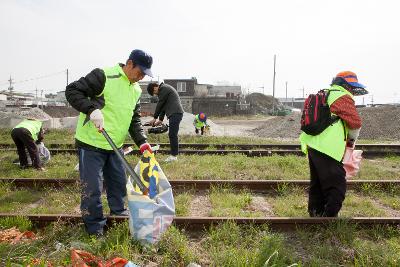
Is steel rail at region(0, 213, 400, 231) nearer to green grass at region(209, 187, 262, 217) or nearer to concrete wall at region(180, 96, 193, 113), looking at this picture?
green grass at region(209, 187, 262, 217)

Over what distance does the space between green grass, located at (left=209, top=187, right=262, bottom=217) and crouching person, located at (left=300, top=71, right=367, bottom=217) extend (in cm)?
99

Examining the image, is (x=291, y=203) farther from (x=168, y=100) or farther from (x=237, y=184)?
(x=168, y=100)

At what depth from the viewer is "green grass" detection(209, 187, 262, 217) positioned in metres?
4.49

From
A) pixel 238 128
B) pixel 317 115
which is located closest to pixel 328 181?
pixel 317 115

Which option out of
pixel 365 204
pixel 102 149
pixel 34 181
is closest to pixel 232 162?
pixel 365 204

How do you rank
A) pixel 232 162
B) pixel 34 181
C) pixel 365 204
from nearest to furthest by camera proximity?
pixel 365 204
pixel 34 181
pixel 232 162

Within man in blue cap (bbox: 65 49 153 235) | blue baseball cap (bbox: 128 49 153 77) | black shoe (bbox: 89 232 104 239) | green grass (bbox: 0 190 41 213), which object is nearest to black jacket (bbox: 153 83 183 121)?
green grass (bbox: 0 190 41 213)

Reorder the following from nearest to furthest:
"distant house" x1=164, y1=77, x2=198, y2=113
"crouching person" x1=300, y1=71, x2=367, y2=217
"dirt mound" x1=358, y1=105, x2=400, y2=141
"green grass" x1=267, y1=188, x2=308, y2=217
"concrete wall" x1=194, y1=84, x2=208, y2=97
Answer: "crouching person" x1=300, y1=71, x2=367, y2=217, "green grass" x1=267, y1=188, x2=308, y2=217, "dirt mound" x1=358, y1=105, x2=400, y2=141, "distant house" x1=164, y1=77, x2=198, y2=113, "concrete wall" x1=194, y1=84, x2=208, y2=97

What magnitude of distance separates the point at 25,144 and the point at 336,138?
587 centimetres

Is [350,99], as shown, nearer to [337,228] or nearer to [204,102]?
[337,228]

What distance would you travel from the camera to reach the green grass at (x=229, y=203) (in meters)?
4.49

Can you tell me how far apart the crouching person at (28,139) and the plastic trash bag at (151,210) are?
14.4 ft

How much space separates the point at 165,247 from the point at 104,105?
5.18ft

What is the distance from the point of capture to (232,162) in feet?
25.8
